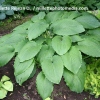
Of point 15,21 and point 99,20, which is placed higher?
point 99,20

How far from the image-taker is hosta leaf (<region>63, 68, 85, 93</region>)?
2.47 meters

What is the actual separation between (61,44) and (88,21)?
1.75ft

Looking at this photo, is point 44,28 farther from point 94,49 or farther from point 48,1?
point 48,1

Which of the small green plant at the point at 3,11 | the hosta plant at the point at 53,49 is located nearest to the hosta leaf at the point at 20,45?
the hosta plant at the point at 53,49

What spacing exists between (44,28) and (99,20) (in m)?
0.74

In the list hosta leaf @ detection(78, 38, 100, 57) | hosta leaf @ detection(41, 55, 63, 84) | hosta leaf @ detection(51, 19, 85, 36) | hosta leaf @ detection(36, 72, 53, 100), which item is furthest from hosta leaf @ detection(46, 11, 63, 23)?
hosta leaf @ detection(36, 72, 53, 100)

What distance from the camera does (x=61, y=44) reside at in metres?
2.51

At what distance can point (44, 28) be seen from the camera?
264cm

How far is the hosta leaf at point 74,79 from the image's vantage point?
8.10ft

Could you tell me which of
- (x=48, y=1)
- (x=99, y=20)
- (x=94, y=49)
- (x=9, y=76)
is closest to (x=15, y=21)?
(x=48, y=1)

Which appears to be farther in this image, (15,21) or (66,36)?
(15,21)

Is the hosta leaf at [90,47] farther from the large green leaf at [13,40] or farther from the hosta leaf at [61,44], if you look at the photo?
the large green leaf at [13,40]

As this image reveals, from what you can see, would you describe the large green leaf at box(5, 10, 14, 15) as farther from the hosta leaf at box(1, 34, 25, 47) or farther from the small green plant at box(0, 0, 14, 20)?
the hosta leaf at box(1, 34, 25, 47)

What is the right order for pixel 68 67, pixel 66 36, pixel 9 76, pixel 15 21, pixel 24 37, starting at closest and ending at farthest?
pixel 68 67 → pixel 66 36 → pixel 24 37 → pixel 9 76 → pixel 15 21
